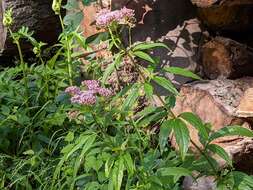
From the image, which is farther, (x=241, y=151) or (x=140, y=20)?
(x=140, y=20)

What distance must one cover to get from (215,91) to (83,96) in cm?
96

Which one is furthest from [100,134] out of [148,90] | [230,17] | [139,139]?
[230,17]

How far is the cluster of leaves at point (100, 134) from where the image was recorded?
1.86 metres

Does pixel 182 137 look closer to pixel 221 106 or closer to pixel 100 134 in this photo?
pixel 100 134

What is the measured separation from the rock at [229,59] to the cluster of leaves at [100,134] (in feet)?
1.04

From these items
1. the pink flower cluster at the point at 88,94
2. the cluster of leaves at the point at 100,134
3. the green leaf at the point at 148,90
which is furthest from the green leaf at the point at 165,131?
the pink flower cluster at the point at 88,94

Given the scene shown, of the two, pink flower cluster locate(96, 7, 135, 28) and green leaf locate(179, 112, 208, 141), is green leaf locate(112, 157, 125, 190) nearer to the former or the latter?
green leaf locate(179, 112, 208, 141)

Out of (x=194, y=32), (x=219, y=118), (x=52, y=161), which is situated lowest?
(x=52, y=161)

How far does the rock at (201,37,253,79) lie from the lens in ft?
8.73

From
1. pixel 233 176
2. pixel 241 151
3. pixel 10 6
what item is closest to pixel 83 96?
pixel 233 176

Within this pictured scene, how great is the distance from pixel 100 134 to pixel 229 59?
2.81ft

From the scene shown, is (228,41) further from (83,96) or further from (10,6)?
(10,6)

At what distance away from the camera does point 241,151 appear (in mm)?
2350

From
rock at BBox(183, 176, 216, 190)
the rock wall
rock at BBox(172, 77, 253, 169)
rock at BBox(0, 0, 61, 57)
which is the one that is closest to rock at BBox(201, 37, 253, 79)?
rock at BBox(172, 77, 253, 169)
